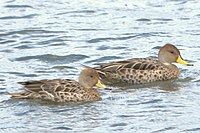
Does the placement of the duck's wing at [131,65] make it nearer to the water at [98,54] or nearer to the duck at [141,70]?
the duck at [141,70]

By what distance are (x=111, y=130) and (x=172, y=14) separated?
903 centimetres

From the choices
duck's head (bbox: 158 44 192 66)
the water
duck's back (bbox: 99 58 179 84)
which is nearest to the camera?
the water

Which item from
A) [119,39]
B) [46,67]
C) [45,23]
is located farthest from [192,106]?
[45,23]

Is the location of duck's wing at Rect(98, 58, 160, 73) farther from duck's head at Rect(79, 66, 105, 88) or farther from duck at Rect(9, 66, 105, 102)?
duck at Rect(9, 66, 105, 102)

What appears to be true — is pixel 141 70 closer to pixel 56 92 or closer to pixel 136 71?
pixel 136 71

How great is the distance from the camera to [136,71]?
49.6ft

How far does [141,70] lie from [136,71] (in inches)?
3.5

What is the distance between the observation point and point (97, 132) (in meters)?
11.7

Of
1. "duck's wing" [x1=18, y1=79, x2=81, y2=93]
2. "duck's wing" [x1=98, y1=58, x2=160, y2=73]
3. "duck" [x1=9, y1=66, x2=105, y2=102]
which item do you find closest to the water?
"duck" [x1=9, y1=66, x2=105, y2=102]

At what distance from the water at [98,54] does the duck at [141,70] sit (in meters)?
0.21

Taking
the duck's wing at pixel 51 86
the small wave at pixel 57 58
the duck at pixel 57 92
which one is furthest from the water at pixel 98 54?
the duck's wing at pixel 51 86

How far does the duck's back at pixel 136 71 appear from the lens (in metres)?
15.1

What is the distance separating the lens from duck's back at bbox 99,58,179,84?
1507cm

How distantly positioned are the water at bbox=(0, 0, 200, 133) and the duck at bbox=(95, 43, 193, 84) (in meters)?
0.21
